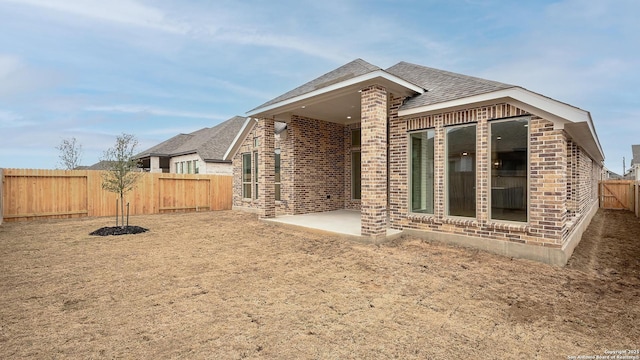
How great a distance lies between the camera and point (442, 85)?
748cm

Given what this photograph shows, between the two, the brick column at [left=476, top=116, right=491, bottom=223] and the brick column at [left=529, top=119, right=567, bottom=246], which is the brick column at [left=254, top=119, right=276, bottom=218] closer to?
the brick column at [left=476, top=116, right=491, bottom=223]

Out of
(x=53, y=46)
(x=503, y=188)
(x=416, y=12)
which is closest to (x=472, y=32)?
(x=416, y=12)

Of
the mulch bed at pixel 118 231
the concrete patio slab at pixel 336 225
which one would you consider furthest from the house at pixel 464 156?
the mulch bed at pixel 118 231

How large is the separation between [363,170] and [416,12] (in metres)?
7.45

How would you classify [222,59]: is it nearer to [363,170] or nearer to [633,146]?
[363,170]

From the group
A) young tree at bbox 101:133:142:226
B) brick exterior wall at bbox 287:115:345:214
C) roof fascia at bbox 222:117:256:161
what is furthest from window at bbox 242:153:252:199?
young tree at bbox 101:133:142:226

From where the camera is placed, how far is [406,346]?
8.99 feet

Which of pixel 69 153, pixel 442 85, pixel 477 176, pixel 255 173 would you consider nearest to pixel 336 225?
pixel 477 176

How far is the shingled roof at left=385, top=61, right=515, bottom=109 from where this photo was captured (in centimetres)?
634

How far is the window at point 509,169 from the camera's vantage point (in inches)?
230

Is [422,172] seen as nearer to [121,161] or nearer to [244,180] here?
[121,161]

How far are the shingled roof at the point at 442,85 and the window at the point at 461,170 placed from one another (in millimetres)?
762

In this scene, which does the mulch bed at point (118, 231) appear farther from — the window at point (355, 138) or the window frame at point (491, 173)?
the window frame at point (491, 173)

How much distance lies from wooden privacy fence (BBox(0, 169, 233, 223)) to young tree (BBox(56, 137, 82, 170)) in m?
15.0
